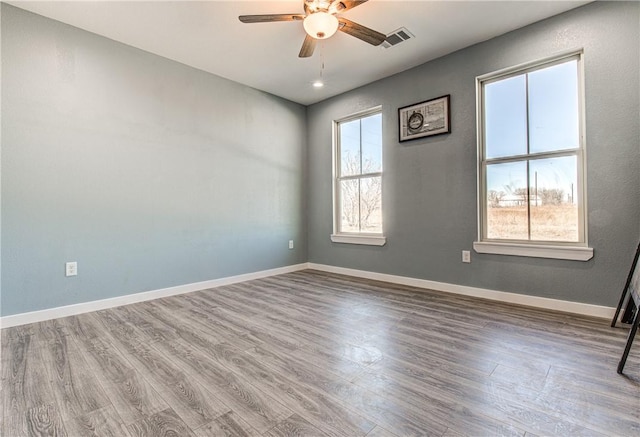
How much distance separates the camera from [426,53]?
11.0 feet

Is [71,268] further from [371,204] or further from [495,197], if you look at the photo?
[495,197]

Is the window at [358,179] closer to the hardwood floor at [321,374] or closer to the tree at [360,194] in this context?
the tree at [360,194]

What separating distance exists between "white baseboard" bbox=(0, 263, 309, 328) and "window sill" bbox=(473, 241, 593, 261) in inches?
115

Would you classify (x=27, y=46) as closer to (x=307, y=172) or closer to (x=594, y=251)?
(x=307, y=172)

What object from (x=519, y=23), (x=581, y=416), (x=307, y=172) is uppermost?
(x=519, y=23)

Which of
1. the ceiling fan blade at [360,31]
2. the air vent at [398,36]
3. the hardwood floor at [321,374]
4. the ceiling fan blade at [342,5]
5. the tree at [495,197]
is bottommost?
the hardwood floor at [321,374]

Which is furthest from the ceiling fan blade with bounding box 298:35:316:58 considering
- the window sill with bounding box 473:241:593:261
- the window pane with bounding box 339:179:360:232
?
the window sill with bounding box 473:241:593:261

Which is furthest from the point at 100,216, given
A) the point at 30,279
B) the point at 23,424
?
the point at 23,424

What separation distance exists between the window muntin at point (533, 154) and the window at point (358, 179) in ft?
4.48

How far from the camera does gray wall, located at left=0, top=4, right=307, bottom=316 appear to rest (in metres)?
2.56

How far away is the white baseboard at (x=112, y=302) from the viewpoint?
8.32 feet

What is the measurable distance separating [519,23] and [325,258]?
3668mm

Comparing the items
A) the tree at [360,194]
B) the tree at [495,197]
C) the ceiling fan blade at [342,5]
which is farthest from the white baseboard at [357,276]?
the ceiling fan blade at [342,5]

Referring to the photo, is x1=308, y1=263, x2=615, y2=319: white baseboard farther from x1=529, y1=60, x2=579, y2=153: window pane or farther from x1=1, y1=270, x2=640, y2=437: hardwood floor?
x1=529, y1=60, x2=579, y2=153: window pane
